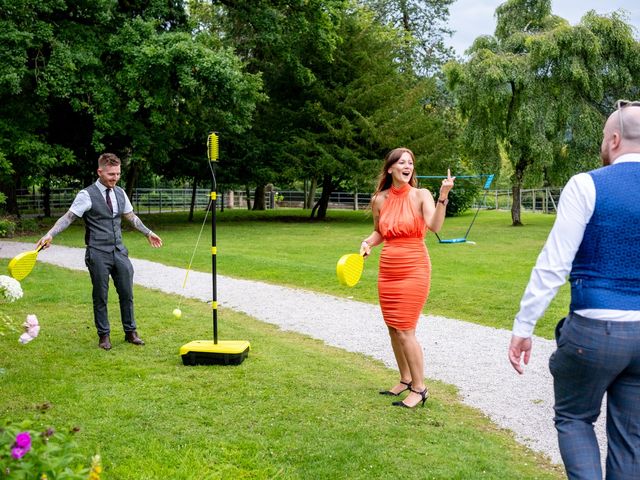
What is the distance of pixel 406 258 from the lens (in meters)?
5.31

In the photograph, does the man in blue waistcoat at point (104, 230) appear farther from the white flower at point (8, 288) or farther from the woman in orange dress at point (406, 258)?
the woman in orange dress at point (406, 258)

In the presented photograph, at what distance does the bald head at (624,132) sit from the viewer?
112 inches

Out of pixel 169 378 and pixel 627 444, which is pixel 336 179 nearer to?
pixel 169 378

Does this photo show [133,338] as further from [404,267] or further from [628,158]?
[628,158]

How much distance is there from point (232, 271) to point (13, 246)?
312 inches

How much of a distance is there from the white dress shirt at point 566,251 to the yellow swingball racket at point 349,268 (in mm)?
2564

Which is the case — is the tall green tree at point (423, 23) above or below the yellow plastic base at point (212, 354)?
above

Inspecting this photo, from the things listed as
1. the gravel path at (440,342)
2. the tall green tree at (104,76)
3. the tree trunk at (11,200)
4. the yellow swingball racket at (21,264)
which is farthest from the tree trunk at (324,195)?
the yellow swingball racket at (21,264)

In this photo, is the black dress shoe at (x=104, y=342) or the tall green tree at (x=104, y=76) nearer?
the black dress shoe at (x=104, y=342)

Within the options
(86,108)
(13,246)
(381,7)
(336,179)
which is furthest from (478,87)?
(381,7)

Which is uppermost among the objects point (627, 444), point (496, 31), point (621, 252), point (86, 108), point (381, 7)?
point (381, 7)

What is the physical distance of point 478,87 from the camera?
27141 mm

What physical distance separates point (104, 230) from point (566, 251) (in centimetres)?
547

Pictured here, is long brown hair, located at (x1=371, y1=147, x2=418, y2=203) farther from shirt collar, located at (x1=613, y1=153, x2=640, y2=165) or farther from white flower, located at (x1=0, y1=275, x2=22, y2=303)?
white flower, located at (x1=0, y1=275, x2=22, y2=303)
